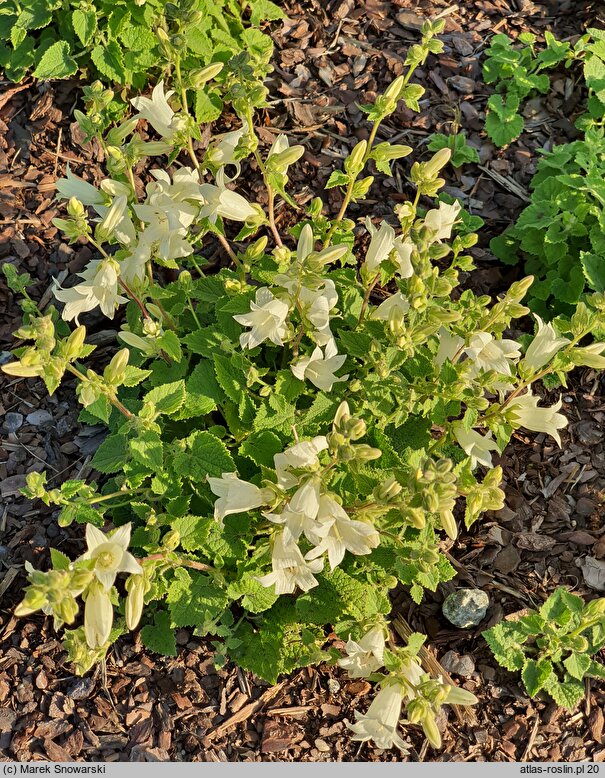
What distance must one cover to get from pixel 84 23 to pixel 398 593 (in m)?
3.03

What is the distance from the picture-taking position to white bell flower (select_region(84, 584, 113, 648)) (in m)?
2.03

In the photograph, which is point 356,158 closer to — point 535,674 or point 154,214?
point 154,214

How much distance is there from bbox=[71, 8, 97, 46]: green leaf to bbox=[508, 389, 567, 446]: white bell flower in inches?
103

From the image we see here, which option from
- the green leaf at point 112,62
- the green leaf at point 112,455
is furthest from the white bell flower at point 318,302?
the green leaf at point 112,62

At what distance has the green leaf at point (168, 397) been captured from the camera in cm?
261

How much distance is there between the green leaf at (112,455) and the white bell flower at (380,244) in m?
1.12

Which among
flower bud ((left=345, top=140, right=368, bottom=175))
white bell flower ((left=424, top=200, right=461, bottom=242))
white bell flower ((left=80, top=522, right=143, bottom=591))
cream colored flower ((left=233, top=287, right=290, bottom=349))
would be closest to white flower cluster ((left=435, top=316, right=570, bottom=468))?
white bell flower ((left=424, top=200, right=461, bottom=242))

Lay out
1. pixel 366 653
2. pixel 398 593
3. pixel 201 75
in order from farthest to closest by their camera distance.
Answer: pixel 398 593 → pixel 201 75 → pixel 366 653

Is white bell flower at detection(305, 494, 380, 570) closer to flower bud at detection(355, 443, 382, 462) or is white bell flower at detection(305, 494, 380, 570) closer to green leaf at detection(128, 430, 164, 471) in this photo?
flower bud at detection(355, 443, 382, 462)

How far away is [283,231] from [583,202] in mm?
1496

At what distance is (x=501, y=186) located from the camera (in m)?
4.05

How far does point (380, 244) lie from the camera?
261 centimetres

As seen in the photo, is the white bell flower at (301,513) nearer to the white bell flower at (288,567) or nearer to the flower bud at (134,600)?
the white bell flower at (288,567)

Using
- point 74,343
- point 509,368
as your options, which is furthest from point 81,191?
point 509,368
